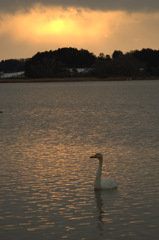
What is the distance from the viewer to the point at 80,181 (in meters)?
21.7

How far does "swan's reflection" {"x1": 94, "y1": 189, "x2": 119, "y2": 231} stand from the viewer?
1667 centimetres

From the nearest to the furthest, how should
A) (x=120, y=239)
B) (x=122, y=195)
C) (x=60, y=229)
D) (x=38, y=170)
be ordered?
(x=120, y=239) < (x=60, y=229) < (x=122, y=195) < (x=38, y=170)

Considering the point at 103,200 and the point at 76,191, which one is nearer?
the point at 103,200

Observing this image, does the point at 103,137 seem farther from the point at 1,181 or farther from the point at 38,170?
the point at 1,181

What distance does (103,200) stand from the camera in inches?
739

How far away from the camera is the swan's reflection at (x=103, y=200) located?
16.7 metres

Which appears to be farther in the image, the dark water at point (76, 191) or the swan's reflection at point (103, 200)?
the swan's reflection at point (103, 200)

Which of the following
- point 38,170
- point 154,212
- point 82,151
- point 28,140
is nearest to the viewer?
point 154,212

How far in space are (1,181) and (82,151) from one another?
29.7 ft

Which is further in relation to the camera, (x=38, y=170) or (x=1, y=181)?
(x=38, y=170)

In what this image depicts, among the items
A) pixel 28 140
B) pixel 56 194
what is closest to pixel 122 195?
pixel 56 194

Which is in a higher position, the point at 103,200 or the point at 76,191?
the point at 76,191

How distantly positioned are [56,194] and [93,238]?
5.00 m

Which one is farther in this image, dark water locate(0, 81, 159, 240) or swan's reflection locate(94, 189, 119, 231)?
swan's reflection locate(94, 189, 119, 231)
